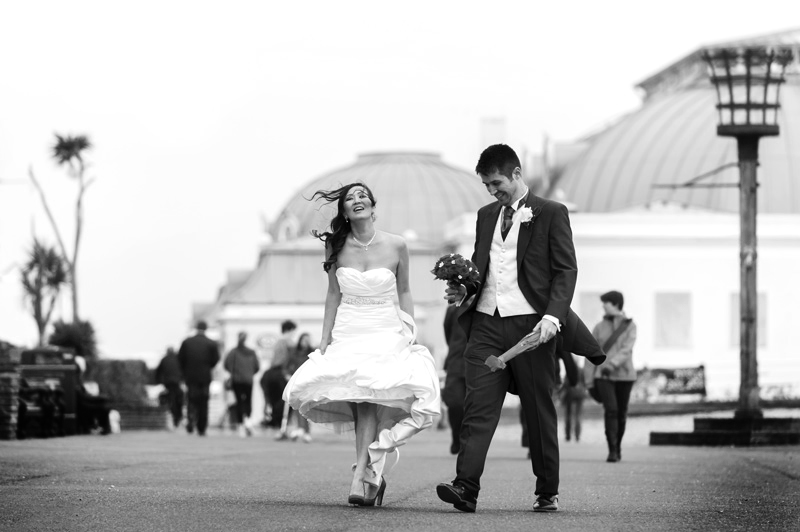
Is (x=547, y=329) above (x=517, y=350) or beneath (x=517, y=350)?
above

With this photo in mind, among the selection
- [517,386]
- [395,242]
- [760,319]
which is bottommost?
[517,386]

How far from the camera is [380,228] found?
82.2 metres

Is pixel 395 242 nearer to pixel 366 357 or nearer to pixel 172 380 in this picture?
pixel 366 357

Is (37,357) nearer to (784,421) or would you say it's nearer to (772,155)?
(784,421)

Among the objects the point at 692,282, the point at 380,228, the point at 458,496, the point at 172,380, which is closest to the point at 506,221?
the point at 458,496

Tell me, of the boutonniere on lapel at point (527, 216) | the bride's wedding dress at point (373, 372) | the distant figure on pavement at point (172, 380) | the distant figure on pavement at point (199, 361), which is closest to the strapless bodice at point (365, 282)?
the bride's wedding dress at point (373, 372)

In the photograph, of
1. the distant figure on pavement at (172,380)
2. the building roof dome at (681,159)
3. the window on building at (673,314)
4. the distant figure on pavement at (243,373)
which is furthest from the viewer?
the building roof dome at (681,159)

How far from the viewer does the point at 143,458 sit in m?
16.6

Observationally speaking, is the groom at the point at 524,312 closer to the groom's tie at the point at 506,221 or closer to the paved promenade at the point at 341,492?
the groom's tie at the point at 506,221

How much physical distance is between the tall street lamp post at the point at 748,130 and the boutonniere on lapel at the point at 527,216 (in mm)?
12009

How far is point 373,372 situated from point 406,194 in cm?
7517

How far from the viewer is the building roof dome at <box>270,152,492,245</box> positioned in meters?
83.6

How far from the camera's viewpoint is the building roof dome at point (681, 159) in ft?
204

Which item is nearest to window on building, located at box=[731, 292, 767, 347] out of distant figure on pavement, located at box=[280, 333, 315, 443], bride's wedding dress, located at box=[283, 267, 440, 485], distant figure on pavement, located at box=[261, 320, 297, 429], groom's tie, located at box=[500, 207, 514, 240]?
distant figure on pavement, located at box=[261, 320, 297, 429]
